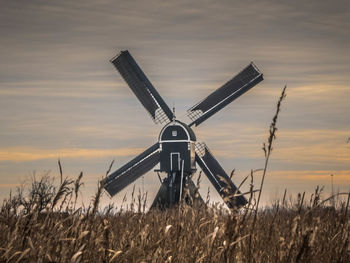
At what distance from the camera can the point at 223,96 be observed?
35.2 m

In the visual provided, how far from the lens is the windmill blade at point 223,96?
35062 mm

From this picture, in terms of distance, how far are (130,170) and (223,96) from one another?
7479 mm

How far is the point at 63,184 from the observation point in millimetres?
3518

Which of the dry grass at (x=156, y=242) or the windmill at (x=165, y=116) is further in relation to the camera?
the windmill at (x=165, y=116)

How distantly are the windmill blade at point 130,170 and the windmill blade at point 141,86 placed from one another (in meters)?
2.09

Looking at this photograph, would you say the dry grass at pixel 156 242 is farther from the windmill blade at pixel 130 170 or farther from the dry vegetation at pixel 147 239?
the windmill blade at pixel 130 170

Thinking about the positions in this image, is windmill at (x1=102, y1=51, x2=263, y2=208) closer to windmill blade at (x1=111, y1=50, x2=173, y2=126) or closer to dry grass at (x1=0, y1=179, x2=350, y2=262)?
windmill blade at (x1=111, y1=50, x2=173, y2=126)

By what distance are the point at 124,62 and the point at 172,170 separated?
7.83 m

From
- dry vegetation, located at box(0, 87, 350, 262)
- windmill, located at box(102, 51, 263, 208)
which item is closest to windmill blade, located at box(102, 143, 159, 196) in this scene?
windmill, located at box(102, 51, 263, 208)

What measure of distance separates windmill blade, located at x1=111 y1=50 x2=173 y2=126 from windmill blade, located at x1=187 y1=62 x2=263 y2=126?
1875mm

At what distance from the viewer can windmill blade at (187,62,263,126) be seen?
35.1 m

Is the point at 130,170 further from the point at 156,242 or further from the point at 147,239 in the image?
the point at 156,242

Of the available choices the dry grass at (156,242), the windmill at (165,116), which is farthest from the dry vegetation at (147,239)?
the windmill at (165,116)

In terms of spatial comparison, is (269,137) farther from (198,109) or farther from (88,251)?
(198,109)
